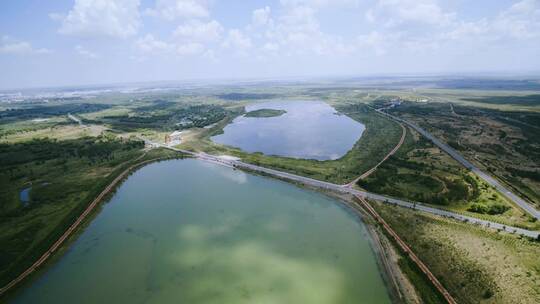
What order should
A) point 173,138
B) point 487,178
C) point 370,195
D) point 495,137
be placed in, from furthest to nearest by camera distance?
point 173,138 → point 495,137 → point 487,178 → point 370,195

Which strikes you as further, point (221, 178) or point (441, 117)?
point (441, 117)

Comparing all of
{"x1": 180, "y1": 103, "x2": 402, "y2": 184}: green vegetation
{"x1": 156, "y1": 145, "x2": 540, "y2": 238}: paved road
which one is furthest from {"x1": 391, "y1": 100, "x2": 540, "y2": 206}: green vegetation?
{"x1": 180, "y1": 103, "x2": 402, "y2": 184}: green vegetation

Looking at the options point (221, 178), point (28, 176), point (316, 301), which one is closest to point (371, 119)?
point (221, 178)

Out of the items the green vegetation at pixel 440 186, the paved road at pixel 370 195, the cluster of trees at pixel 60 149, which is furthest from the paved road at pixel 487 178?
the cluster of trees at pixel 60 149

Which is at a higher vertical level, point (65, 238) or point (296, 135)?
point (296, 135)

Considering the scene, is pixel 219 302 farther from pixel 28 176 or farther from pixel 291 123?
pixel 291 123

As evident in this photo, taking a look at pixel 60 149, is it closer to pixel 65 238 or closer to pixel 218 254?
pixel 65 238

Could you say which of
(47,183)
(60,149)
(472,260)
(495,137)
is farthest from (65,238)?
(495,137)

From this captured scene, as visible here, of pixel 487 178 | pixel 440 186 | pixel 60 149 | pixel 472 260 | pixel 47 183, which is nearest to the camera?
pixel 472 260
